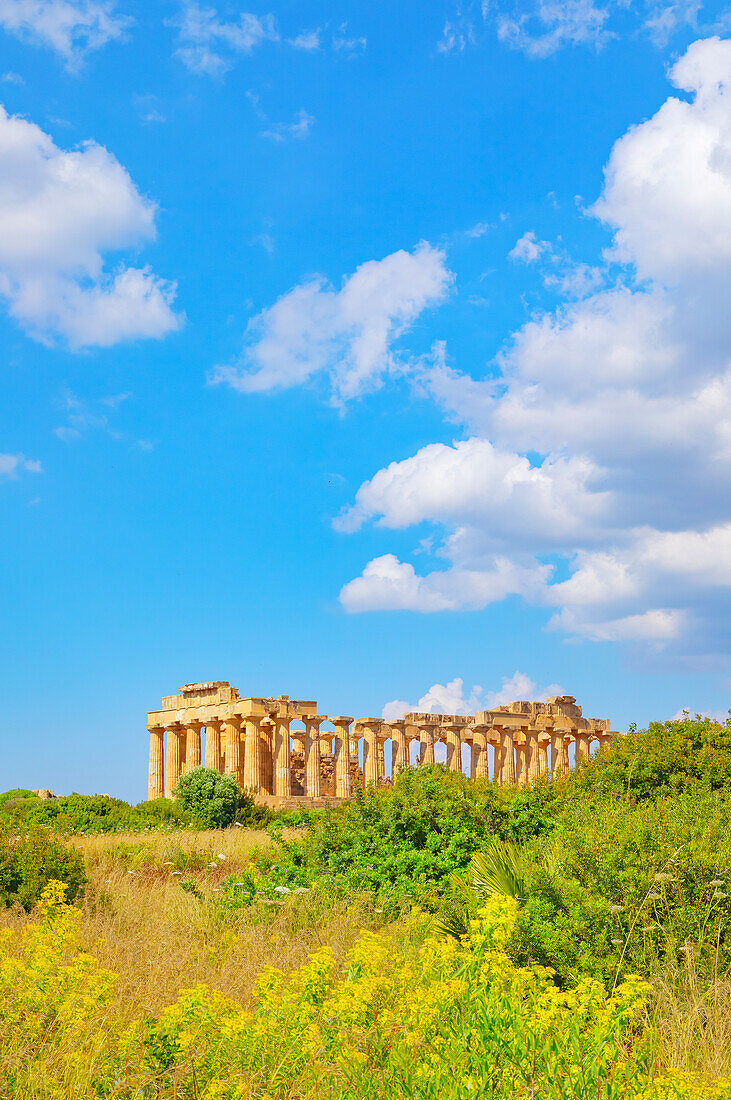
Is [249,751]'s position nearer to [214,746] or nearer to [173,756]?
[214,746]

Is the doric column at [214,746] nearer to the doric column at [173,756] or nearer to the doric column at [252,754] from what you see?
the doric column at [252,754]

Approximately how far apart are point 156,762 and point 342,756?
8.87m

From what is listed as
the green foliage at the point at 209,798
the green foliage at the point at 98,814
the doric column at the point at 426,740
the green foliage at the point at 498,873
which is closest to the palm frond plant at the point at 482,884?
the green foliage at the point at 498,873

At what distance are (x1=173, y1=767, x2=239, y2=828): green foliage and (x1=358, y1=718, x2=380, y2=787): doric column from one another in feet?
39.4

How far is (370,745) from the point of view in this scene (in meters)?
45.0

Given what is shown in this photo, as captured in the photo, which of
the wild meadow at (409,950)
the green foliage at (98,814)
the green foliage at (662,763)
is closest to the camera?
the wild meadow at (409,950)

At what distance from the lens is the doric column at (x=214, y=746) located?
41312 mm

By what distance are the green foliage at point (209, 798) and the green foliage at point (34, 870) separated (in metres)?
12.3

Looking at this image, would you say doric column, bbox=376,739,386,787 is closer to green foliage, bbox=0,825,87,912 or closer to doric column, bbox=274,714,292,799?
doric column, bbox=274,714,292,799

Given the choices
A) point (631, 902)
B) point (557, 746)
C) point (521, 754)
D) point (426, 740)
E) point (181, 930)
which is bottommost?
point (521, 754)

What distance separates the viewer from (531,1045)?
4688 millimetres

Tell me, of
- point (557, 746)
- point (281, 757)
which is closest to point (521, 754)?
point (557, 746)

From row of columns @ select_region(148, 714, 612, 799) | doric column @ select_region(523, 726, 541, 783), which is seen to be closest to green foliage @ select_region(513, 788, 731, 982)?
row of columns @ select_region(148, 714, 612, 799)

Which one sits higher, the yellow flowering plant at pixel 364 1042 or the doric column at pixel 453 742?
the yellow flowering plant at pixel 364 1042
